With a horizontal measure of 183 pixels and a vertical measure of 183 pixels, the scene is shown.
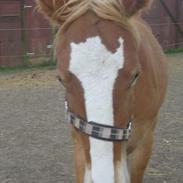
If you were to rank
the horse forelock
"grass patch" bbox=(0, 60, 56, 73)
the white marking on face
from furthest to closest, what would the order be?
"grass patch" bbox=(0, 60, 56, 73), the horse forelock, the white marking on face

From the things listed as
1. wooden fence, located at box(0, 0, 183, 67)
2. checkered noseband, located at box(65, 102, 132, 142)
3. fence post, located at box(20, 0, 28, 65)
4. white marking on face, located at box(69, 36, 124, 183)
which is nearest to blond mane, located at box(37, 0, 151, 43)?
white marking on face, located at box(69, 36, 124, 183)

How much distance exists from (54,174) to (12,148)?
775 millimetres

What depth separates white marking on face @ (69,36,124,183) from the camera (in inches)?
71.6

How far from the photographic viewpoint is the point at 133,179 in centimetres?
289

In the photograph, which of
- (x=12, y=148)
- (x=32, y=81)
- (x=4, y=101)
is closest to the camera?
(x=12, y=148)

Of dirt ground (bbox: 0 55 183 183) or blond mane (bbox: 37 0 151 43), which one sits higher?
blond mane (bbox: 37 0 151 43)

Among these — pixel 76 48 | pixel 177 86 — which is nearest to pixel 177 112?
pixel 177 86

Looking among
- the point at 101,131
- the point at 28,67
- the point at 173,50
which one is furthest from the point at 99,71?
the point at 173,50

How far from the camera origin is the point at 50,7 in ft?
6.69

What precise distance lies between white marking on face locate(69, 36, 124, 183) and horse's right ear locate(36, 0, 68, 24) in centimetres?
27

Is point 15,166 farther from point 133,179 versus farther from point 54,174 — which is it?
point 133,179

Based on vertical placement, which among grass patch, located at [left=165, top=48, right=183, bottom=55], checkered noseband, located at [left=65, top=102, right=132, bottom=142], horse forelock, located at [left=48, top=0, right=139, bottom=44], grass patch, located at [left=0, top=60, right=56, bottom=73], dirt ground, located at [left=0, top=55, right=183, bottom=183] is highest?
horse forelock, located at [left=48, top=0, right=139, bottom=44]

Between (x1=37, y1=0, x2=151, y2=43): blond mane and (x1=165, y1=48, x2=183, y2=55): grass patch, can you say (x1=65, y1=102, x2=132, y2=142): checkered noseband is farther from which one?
(x1=165, y1=48, x2=183, y2=55): grass patch

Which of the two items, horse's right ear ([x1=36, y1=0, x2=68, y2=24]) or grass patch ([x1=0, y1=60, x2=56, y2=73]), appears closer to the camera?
horse's right ear ([x1=36, y1=0, x2=68, y2=24])
